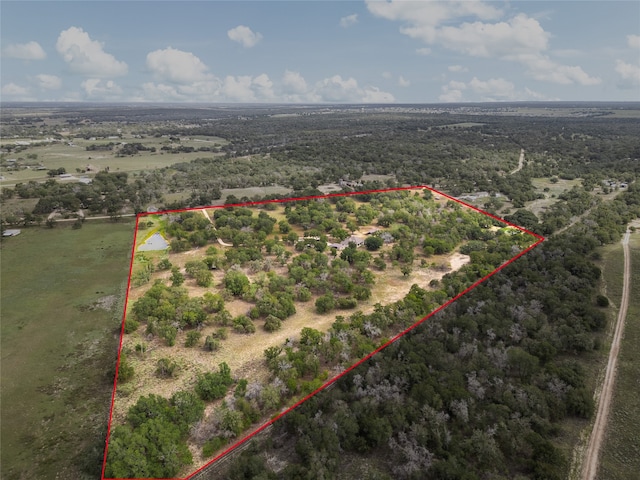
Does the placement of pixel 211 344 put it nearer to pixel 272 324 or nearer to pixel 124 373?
pixel 272 324

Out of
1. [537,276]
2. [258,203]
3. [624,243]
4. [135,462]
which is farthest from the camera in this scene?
[258,203]

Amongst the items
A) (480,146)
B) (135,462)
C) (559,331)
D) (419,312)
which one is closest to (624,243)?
(559,331)

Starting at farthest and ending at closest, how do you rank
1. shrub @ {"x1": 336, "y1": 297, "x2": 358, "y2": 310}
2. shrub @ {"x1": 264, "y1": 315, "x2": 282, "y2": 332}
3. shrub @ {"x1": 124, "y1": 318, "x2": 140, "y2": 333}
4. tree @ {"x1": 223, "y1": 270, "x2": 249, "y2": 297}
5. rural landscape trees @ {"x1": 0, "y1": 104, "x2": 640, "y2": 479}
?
tree @ {"x1": 223, "y1": 270, "x2": 249, "y2": 297} → shrub @ {"x1": 336, "y1": 297, "x2": 358, "y2": 310} → shrub @ {"x1": 264, "y1": 315, "x2": 282, "y2": 332} → shrub @ {"x1": 124, "y1": 318, "x2": 140, "y2": 333} → rural landscape trees @ {"x1": 0, "y1": 104, "x2": 640, "y2": 479}

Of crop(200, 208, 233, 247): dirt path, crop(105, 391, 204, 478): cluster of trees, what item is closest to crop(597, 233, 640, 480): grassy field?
crop(105, 391, 204, 478): cluster of trees

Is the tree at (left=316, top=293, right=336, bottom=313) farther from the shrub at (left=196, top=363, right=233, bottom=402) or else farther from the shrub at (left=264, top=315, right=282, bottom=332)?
the shrub at (left=196, top=363, right=233, bottom=402)

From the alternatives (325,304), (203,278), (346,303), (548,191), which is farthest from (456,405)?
(548,191)

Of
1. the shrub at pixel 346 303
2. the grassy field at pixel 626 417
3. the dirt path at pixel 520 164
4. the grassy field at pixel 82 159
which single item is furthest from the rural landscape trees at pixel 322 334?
the dirt path at pixel 520 164

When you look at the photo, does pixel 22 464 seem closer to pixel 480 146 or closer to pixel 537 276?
pixel 537 276
